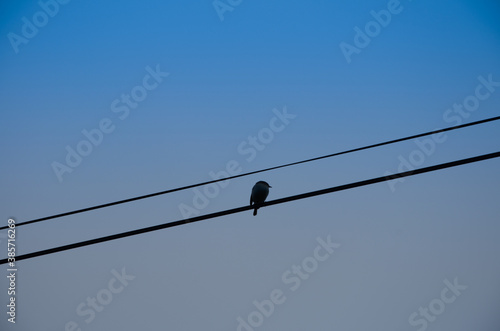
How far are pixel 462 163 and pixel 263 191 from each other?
5039mm

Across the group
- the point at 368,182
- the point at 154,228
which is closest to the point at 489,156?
the point at 368,182

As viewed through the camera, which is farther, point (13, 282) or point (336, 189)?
point (13, 282)

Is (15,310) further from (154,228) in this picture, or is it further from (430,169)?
(430,169)

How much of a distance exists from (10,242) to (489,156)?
605 cm

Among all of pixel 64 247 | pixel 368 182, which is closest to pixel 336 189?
pixel 368 182

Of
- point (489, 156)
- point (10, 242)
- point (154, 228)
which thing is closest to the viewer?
point (489, 156)

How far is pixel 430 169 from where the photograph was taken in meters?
4.88

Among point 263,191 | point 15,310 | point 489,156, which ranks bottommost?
point 489,156

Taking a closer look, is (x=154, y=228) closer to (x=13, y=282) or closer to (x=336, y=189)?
(x=336, y=189)

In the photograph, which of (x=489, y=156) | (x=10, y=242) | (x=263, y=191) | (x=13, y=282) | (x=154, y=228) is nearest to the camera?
(x=489, y=156)

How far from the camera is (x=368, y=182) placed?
4949mm

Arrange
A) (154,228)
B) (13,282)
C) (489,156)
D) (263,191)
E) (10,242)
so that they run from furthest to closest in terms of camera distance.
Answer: (263,191) < (13,282) < (10,242) < (154,228) < (489,156)

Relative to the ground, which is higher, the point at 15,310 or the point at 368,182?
the point at 15,310

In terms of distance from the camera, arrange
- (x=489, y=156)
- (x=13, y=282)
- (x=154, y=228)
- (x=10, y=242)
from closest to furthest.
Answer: (x=489, y=156)
(x=154, y=228)
(x=10, y=242)
(x=13, y=282)
